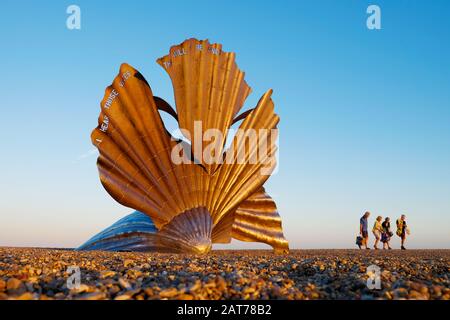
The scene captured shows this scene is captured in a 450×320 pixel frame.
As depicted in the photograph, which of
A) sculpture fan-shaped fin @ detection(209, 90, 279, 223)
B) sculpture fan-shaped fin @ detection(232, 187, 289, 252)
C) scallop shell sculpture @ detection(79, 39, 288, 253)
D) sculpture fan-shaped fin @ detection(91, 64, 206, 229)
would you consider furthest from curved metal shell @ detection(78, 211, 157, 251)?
sculpture fan-shaped fin @ detection(232, 187, 289, 252)

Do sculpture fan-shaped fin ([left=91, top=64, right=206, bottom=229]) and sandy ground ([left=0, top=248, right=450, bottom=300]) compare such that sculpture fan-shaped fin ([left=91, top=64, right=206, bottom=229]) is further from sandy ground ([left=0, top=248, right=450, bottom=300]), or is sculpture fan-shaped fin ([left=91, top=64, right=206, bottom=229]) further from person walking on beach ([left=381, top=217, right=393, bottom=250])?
person walking on beach ([left=381, top=217, right=393, bottom=250])

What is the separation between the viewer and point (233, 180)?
1220 cm

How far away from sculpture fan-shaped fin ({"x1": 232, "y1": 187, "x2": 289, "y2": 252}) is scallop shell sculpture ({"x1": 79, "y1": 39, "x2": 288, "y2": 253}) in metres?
1.34

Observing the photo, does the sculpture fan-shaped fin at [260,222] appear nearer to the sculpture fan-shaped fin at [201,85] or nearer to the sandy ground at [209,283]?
the sculpture fan-shaped fin at [201,85]

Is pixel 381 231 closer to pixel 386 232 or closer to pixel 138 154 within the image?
pixel 386 232

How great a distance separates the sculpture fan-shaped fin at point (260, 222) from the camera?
13.6 metres

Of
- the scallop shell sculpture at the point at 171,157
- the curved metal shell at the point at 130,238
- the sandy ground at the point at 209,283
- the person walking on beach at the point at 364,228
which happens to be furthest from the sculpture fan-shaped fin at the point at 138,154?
the person walking on beach at the point at 364,228

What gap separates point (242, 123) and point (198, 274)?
311 inches

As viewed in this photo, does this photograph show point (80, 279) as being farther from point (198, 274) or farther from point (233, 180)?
point (233, 180)

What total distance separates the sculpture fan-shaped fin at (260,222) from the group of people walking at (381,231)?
14.3ft

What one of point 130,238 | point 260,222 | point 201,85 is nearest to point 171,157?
point 201,85

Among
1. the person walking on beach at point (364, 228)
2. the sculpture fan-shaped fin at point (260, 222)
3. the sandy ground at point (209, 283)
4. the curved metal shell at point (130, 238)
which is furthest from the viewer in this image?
the person walking on beach at point (364, 228)

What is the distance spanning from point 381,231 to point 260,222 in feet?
19.5
